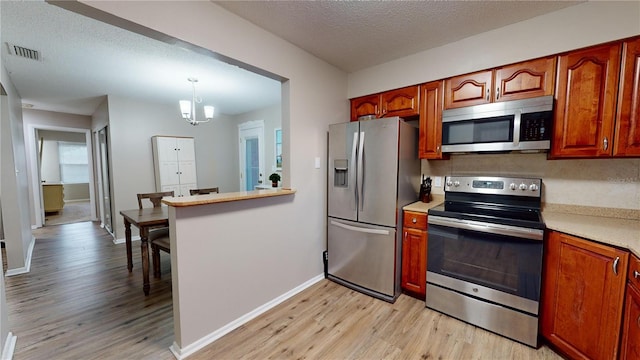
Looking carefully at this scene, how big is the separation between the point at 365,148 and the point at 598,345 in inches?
77.6

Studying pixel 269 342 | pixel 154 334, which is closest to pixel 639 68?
pixel 269 342

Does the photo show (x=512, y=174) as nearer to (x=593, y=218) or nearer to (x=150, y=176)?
(x=593, y=218)

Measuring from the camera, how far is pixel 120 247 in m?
3.86

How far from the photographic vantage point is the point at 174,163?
447cm

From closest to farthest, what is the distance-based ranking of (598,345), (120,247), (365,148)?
(598,345) → (365,148) → (120,247)

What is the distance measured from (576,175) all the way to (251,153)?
4962 millimetres

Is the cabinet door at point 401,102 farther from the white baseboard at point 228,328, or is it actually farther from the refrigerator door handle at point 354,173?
the white baseboard at point 228,328

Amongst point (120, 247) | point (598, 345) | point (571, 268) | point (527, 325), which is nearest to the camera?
point (598, 345)

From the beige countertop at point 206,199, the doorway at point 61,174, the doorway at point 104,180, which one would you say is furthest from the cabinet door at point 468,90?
the doorway at point 61,174

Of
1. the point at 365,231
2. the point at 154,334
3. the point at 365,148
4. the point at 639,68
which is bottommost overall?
the point at 154,334

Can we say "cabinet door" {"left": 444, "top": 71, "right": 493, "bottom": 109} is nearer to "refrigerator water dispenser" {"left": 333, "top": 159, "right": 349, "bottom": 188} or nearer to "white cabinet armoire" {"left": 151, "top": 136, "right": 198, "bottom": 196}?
"refrigerator water dispenser" {"left": 333, "top": 159, "right": 349, "bottom": 188}

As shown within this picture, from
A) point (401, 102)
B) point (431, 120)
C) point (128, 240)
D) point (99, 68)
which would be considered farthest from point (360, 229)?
point (99, 68)

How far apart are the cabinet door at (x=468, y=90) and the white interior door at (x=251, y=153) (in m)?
3.56

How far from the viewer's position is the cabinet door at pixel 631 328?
3.86ft
